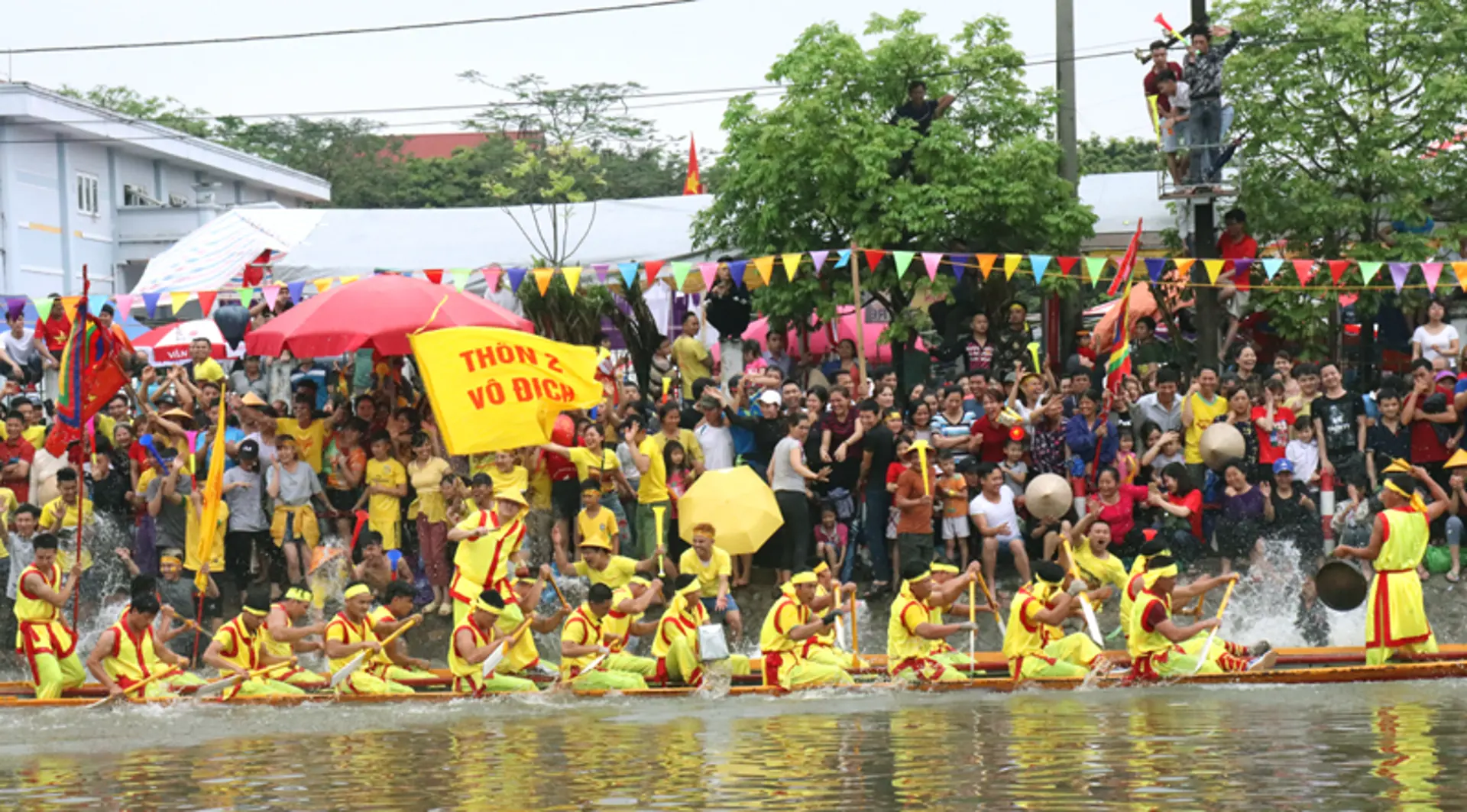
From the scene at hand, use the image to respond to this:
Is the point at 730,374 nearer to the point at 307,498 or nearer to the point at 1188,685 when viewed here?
the point at 307,498

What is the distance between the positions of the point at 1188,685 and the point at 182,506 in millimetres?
8429

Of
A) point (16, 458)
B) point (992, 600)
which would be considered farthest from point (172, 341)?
point (992, 600)

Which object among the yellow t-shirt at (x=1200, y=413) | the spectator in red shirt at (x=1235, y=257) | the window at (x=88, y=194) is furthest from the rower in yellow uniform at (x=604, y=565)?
the window at (x=88, y=194)

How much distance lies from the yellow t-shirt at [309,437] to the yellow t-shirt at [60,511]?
1.71m

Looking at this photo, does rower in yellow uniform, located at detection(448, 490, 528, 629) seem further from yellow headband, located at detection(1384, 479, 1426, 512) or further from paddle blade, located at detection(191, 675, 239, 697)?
yellow headband, located at detection(1384, 479, 1426, 512)

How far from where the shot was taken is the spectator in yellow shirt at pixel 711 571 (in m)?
14.0

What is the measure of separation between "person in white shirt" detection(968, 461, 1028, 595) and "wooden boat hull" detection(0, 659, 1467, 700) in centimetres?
171

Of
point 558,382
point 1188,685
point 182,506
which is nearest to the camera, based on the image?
point 1188,685

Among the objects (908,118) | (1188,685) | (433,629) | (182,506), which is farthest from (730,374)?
(1188,685)

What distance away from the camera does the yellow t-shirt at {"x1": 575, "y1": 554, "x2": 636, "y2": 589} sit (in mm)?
14109

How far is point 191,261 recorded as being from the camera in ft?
66.1

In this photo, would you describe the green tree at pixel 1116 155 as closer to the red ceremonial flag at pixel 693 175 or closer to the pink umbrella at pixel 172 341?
the red ceremonial flag at pixel 693 175

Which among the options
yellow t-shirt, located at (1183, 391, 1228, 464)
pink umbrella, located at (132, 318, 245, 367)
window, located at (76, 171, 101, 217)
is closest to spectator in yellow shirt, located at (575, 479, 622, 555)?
yellow t-shirt, located at (1183, 391, 1228, 464)

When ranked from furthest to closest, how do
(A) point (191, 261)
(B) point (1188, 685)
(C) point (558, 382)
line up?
(A) point (191, 261) → (C) point (558, 382) → (B) point (1188, 685)
